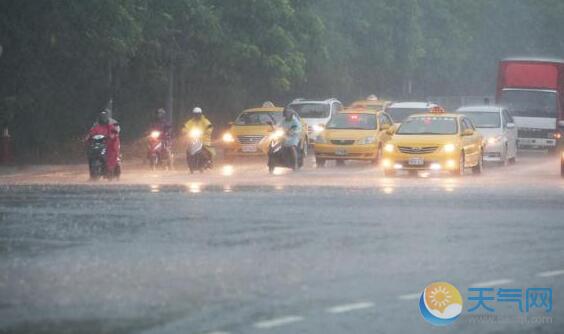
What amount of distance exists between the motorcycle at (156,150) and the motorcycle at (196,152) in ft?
5.32

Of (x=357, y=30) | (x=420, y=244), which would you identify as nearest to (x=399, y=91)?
(x=357, y=30)

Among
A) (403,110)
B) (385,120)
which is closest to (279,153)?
(385,120)

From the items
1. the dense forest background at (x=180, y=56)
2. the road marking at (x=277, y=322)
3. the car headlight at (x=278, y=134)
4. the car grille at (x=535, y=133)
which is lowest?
the road marking at (x=277, y=322)

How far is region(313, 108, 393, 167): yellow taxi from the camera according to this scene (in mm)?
38438

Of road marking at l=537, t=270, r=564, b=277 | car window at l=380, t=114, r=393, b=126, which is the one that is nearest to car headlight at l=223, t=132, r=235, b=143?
car window at l=380, t=114, r=393, b=126

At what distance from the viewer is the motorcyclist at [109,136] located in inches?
1188

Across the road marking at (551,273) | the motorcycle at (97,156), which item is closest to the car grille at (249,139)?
the motorcycle at (97,156)

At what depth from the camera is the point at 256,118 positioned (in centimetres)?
4316

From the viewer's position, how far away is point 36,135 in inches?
1619

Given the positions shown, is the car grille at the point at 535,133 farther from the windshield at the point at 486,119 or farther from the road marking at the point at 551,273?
the road marking at the point at 551,273

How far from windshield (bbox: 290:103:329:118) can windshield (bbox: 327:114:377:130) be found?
8.73 meters

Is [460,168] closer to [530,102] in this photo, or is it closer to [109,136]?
[109,136]

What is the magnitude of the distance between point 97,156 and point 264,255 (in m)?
15.7

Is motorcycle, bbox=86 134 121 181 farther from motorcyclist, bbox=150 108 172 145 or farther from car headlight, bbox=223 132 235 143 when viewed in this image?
car headlight, bbox=223 132 235 143
